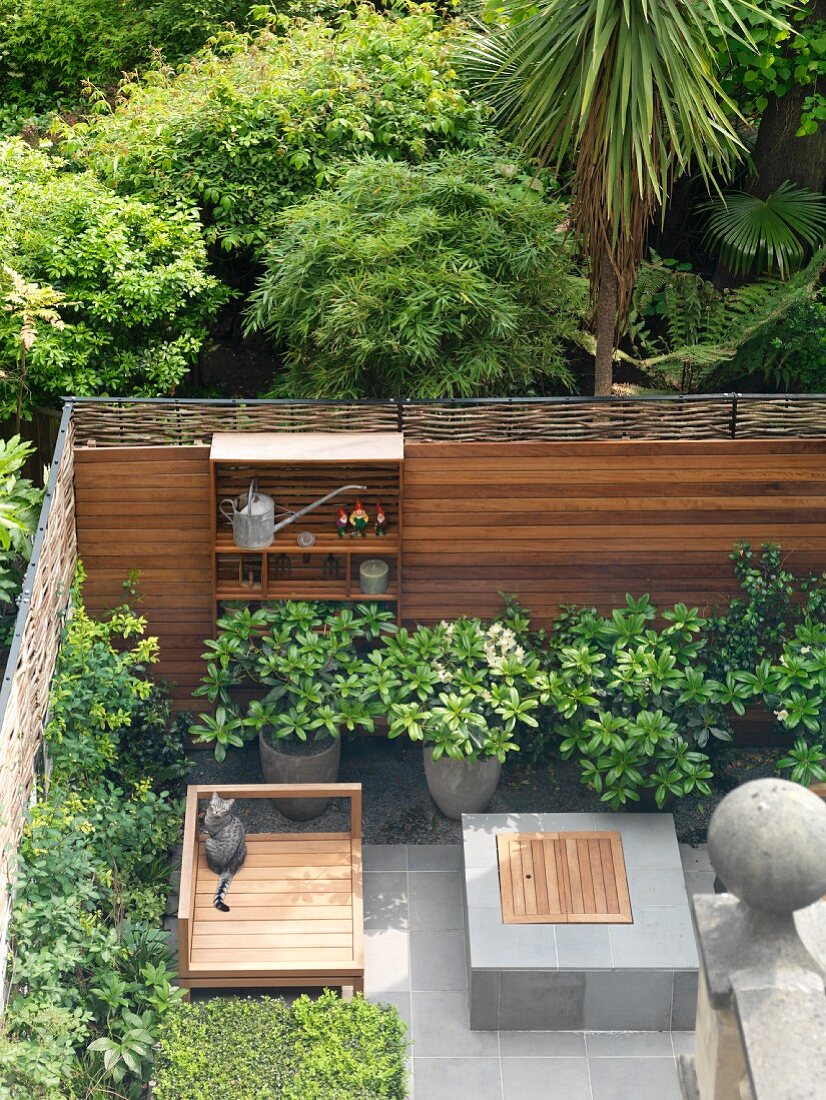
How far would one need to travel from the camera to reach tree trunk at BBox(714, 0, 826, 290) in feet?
30.6

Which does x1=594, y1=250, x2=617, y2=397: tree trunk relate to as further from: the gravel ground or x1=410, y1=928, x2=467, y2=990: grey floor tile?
x1=410, y1=928, x2=467, y2=990: grey floor tile

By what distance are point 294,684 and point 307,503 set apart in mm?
1036

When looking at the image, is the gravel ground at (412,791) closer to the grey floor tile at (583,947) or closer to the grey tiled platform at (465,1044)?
the grey tiled platform at (465,1044)

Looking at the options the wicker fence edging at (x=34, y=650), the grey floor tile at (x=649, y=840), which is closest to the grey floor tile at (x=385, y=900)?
the grey floor tile at (x=649, y=840)

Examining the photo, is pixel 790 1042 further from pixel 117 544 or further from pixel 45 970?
pixel 117 544

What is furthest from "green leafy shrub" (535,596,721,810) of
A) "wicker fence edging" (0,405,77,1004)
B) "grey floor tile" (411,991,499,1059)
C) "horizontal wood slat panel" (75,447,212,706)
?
"wicker fence edging" (0,405,77,1004)

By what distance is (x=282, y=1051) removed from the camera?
20.2ft

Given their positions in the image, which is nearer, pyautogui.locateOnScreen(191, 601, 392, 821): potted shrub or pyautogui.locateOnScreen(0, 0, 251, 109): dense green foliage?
pyautogui.locateOnScreen(191, 601, 392, 821): potted shrub

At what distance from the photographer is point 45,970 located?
5727 millimetres

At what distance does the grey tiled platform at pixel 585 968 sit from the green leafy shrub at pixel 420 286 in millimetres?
2891

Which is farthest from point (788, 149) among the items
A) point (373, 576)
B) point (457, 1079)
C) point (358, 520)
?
point (457, 1079)

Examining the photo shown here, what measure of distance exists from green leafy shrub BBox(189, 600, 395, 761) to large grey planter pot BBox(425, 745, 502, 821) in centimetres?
54

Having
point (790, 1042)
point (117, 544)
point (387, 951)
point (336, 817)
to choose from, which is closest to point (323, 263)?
point (117, 544)

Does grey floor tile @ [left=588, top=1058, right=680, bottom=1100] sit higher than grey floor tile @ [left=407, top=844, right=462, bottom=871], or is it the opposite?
grey floor tile @ [left=407, top=844, right=462, bottom=871]
